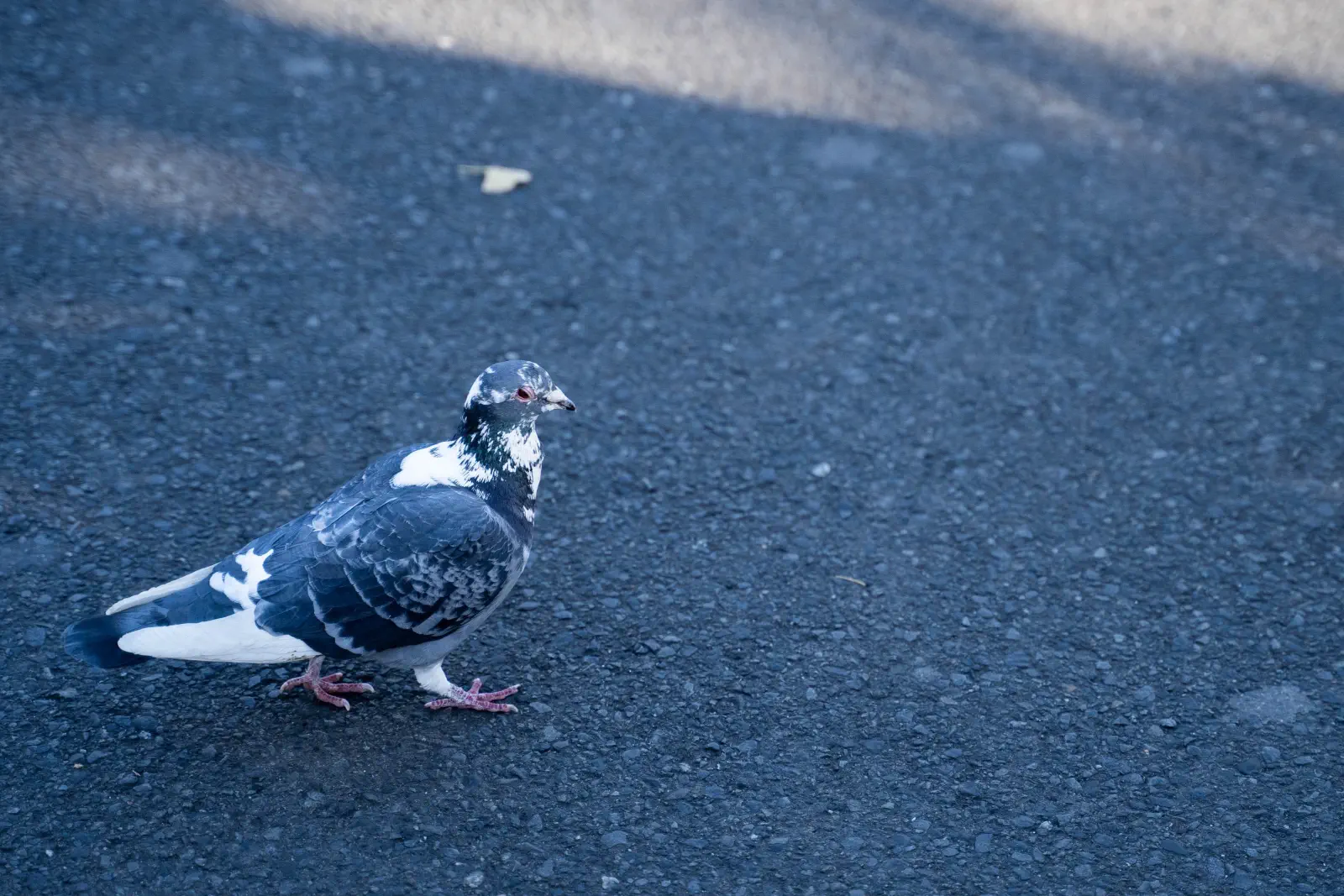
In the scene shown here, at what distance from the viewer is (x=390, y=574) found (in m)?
3.20

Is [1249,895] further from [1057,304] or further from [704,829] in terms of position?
[1057,304]

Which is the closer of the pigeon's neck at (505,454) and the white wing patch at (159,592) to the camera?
the white wing patch at (159,592)

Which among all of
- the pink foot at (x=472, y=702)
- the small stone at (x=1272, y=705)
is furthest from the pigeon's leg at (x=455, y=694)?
the small stone at (x=1272, y=705)

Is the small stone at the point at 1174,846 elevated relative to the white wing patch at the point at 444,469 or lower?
lower

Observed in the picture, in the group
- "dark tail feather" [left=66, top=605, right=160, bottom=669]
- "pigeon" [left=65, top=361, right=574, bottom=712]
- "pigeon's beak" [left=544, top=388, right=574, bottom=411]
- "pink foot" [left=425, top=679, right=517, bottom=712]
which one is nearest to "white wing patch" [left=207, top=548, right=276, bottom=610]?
"pigeon" [left=65, top=361, right=574, bottom=712]

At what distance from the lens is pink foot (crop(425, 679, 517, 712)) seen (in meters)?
3.49

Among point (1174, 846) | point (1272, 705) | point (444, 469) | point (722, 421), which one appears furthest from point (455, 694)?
point (1272, 705)

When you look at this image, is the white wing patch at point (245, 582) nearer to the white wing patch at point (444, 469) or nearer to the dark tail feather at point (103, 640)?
the dark tail feather at point (103, 640)

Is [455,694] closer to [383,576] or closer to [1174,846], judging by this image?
[383,576]

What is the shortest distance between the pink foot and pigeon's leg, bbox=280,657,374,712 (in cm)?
23

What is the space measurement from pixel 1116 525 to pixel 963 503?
0.51 meters

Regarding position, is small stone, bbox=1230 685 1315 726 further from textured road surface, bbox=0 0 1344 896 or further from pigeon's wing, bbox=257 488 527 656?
pigeon's wing, bbox=257 488 527 656

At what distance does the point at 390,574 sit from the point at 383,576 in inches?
0.7

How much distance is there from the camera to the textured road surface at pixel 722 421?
10.6ft
